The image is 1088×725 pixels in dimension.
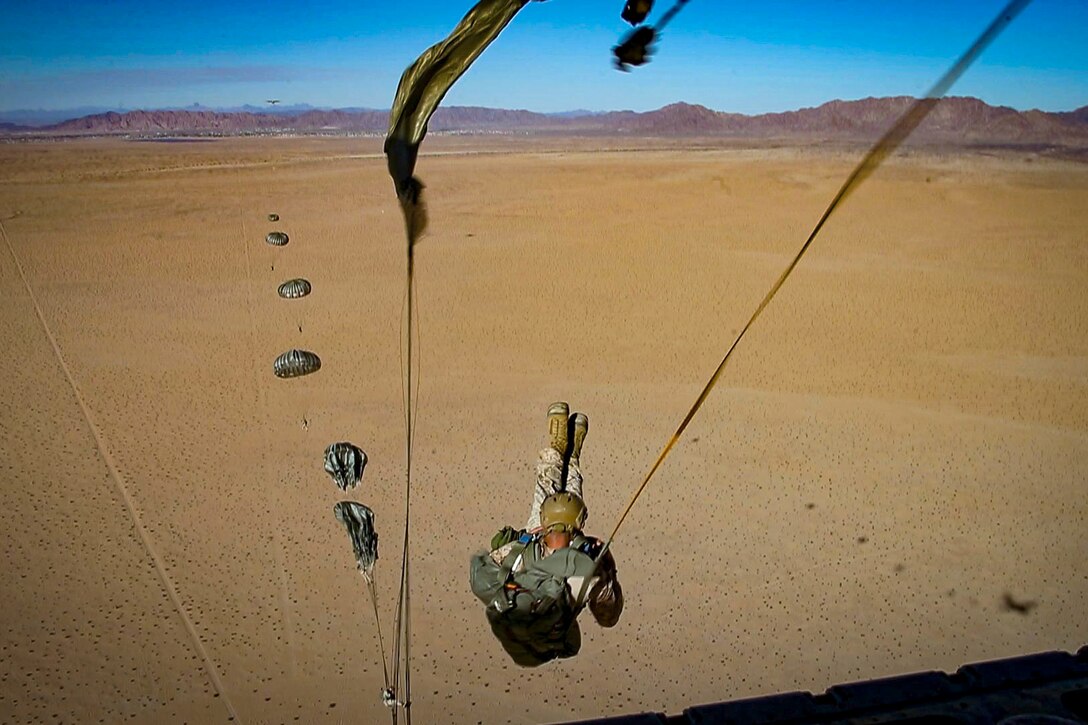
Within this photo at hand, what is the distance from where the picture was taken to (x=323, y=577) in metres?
10.6

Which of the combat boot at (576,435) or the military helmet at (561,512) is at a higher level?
the military helmet at (561,512)

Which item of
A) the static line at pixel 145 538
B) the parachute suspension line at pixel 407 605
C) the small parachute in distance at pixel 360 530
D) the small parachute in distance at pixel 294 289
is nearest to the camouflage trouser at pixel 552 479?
the parachute suspension line at pixel 407 605

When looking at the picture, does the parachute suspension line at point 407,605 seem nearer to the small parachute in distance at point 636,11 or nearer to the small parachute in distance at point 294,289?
the small parachute in distance at point 636,11

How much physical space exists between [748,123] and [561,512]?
132 meters

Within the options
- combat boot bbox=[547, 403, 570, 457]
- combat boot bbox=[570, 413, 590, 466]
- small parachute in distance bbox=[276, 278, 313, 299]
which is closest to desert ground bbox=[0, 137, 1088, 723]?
small parachute in distance bbox=[276, 278, 313, 299]

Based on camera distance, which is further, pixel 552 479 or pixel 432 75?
pixel 552 479

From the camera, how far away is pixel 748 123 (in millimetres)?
129375

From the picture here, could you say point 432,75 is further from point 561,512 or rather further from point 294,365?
point 294,365

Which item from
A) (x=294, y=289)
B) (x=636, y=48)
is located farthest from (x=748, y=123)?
(x=636, y=48)

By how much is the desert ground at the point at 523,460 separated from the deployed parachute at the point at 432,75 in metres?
6.66

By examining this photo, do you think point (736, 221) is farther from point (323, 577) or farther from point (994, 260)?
point (323, 577)

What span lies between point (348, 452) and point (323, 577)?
3.44 metres

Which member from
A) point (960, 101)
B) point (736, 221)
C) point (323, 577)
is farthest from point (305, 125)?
point (323, 577)

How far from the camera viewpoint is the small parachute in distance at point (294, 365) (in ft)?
57.5
